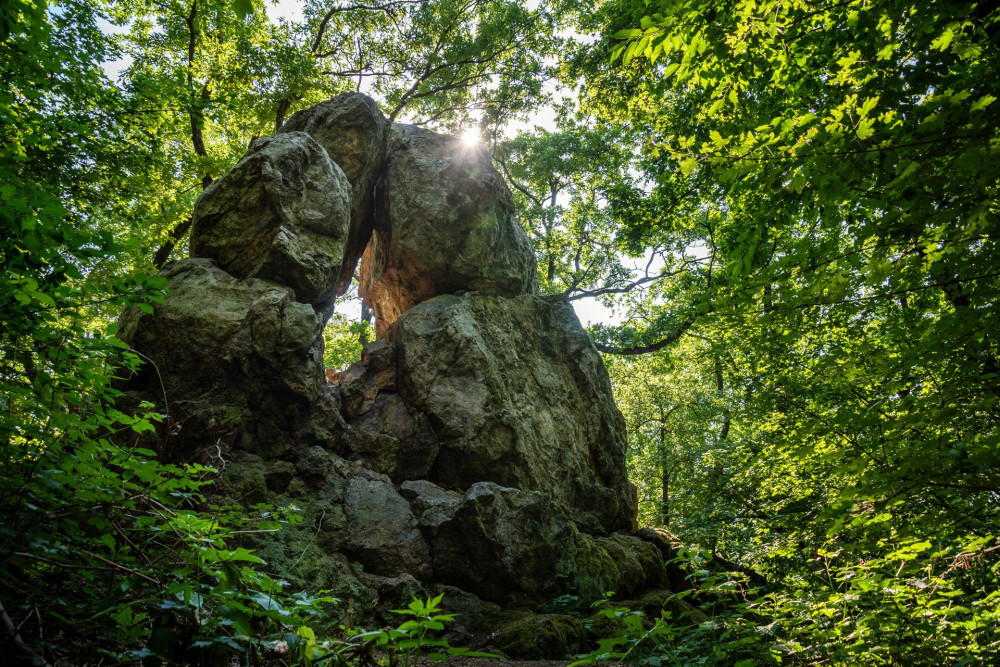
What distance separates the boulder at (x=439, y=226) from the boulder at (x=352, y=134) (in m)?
0.61

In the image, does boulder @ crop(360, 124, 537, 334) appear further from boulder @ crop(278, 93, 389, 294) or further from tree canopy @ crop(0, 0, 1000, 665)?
tree canopy @ crop(0, 0, 1000, 665)

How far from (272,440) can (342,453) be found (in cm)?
129

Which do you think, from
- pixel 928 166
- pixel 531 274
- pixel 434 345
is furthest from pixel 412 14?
pixel 928 166

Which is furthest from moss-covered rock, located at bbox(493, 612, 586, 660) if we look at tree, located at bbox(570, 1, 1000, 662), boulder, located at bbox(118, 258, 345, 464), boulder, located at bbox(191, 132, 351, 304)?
boulder, located at bbox(191, 132, 351, 304)

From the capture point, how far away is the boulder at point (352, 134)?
11.8 m

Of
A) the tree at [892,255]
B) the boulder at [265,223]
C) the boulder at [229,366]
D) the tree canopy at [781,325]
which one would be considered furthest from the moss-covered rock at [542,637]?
the boulder at [265,223]

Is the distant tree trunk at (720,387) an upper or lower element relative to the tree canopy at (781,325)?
upper

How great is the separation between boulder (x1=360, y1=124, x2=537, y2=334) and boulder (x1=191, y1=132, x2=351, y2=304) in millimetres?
2934

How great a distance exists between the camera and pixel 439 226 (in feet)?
39.8

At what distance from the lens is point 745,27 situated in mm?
3619

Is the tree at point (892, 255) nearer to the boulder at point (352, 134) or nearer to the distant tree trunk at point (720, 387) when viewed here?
the boulder at point (352, 134)

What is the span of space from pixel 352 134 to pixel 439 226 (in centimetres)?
305

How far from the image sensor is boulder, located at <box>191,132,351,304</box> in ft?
30.1

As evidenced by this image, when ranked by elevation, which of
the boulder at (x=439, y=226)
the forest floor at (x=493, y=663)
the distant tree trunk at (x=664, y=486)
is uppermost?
the boulder at (x=439, y=226)
